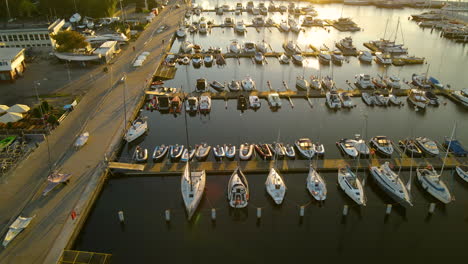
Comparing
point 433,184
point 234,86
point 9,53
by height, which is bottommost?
point 433,184

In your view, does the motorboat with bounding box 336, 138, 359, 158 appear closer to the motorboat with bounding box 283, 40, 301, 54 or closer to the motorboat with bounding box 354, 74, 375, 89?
the motorboat with bounding box 354, 74, 375, 89

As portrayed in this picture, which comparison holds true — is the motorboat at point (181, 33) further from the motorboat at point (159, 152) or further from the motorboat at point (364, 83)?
the motorboat at point (159, 152)

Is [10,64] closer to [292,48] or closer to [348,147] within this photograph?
[348,147]

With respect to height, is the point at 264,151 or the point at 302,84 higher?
the point at 302,84

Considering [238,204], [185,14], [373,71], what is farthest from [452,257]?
[185,14]

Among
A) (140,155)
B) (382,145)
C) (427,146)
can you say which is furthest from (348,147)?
(140,155)

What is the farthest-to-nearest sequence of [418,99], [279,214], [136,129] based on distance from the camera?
[418,99] → [136,129] → [279,214]
